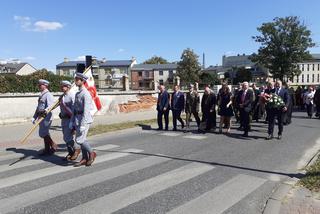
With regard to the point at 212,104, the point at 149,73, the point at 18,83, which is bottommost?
the point at 212,104

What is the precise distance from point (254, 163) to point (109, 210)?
421cm

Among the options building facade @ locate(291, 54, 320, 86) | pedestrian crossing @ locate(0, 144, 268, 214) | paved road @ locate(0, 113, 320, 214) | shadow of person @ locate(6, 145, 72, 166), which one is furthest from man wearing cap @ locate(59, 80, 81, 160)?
building facade @ locate(291, 54, 320, 86)

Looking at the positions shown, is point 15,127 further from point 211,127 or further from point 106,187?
point 106,187

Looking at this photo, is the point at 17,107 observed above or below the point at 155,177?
above

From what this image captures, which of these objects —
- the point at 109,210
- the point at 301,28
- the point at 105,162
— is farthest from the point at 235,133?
the point at 301,28

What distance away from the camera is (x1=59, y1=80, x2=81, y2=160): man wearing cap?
855cm

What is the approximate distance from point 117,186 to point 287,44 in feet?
228

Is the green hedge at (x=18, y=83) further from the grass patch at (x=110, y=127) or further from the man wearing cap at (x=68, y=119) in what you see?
the man wearing cap at (x=68, y=119)

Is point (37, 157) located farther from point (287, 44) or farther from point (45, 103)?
point (287, 44)

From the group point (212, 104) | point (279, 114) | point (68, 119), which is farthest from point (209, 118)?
point (68, 119)

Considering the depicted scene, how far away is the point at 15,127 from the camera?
48.7 feet

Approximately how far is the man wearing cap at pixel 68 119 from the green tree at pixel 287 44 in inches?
2632

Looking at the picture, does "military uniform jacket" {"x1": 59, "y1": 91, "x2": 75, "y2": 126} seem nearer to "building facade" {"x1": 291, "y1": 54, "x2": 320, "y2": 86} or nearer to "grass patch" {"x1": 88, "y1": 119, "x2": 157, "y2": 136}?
"grass patch" {"x1": 88, "y1": 119, "x2": 157, "y2": 136}

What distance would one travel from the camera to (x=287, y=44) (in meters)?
70.9
